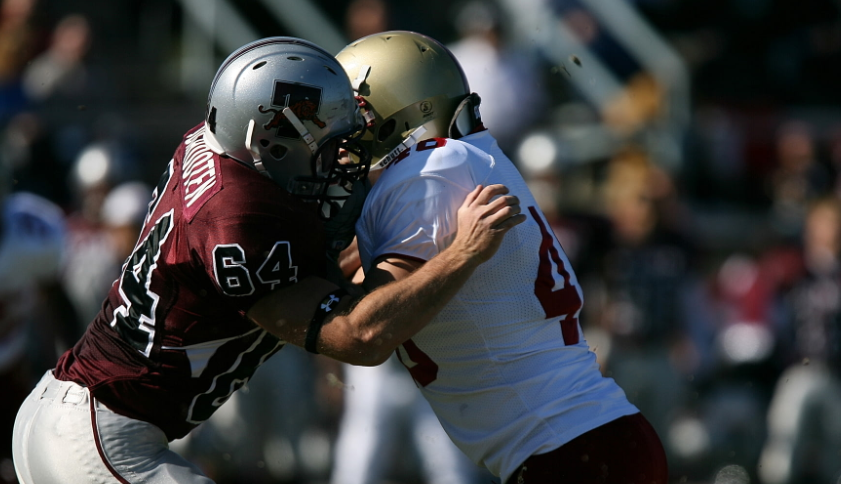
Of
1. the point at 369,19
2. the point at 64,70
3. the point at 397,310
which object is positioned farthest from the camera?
the point at 64,70

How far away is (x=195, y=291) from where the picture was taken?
120 inches

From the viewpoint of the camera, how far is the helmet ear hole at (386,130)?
339cm

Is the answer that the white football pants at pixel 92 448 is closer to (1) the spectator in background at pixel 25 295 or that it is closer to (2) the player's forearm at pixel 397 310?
(2) the player's forearm at pixel 397 310

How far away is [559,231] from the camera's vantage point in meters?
7.24

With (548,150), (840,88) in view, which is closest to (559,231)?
(548,150)

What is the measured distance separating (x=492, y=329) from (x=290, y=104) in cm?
92

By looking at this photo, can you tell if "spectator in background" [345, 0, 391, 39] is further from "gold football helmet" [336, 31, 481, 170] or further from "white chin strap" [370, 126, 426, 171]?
"white chin strap" [370, 126, 426, 171]

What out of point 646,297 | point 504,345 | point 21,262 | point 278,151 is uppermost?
point 278,151

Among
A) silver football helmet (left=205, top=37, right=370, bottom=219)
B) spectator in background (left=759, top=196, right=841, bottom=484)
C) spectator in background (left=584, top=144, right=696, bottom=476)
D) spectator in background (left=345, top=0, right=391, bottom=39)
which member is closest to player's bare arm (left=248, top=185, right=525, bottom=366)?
silver football helmet (left=205, top=37, right=370, bottom=219)

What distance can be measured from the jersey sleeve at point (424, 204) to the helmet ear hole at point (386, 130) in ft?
1.14

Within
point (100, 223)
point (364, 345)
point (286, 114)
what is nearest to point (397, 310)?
point (364, 345)

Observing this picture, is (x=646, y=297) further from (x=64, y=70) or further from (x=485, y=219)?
(x=64, y=70)

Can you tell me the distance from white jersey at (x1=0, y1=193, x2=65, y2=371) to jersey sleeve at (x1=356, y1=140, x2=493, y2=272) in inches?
129

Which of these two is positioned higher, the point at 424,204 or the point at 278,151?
the point at 278,151
